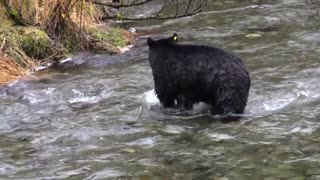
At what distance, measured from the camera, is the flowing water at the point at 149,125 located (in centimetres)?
539

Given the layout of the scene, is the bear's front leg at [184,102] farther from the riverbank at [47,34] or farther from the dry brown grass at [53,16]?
the dry brown grass at [53,16]

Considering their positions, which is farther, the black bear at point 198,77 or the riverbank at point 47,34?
the riverbank at point 47,34

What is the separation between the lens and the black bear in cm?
664

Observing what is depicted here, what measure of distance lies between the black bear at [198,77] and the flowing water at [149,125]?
0.18 m

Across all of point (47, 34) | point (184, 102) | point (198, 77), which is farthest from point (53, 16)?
point (198, 77)

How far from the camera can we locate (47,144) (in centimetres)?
623

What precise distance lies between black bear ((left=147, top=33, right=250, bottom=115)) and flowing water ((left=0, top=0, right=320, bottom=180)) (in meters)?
0.18

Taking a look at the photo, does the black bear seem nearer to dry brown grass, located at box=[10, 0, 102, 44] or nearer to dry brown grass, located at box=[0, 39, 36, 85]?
dry brown grass, located at box=[0, 39, 36, 85]

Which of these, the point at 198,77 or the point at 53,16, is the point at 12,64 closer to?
the point at 53,16

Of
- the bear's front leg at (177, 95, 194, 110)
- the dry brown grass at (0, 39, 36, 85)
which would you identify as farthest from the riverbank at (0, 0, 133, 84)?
the bear's front leg at (177, 95, 194, 110)

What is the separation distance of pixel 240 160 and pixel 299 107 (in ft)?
5.64

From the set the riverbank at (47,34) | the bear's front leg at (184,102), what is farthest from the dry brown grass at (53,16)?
the bear's front leg at (184,102)

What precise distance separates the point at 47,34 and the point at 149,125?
4.63 m

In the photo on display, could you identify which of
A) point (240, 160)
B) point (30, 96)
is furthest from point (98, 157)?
point (30, 96)
